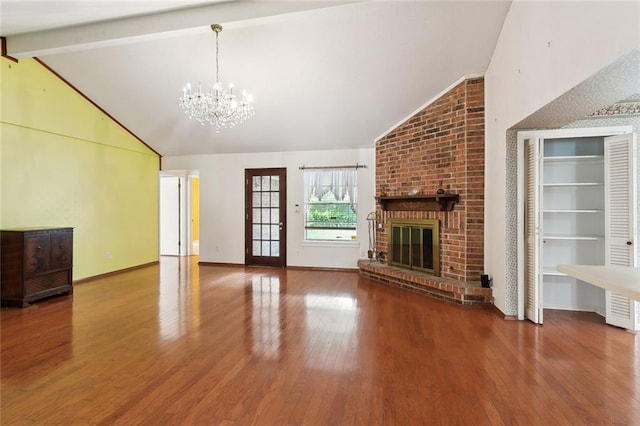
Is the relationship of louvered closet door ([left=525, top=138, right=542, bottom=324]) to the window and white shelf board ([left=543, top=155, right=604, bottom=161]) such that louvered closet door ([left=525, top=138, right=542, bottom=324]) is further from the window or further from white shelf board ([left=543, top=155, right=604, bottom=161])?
the window

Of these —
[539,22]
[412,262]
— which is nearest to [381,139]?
[412,262]

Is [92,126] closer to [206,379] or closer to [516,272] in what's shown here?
[206,379]

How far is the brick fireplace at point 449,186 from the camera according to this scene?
4.45 meters

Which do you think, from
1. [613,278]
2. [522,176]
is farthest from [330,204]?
[613,278]

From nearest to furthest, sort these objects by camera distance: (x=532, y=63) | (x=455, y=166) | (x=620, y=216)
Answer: (x=532, y=63) < (x=620, y=216) < (x=455, y=166)

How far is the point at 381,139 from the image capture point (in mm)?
6332

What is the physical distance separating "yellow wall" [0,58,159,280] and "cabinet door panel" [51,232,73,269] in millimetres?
567

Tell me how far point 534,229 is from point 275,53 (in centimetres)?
373

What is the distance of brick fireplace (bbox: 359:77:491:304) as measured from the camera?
4453mm

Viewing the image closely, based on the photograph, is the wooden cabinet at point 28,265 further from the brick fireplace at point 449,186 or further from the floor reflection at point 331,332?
the brick fireplace at point 449,186

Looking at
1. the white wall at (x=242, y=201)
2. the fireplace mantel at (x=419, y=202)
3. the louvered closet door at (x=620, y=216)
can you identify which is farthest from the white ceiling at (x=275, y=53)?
the louvered closet door at (x=620, y=216)

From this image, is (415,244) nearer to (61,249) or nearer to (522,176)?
(522,176)

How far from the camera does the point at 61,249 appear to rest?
4.75 m

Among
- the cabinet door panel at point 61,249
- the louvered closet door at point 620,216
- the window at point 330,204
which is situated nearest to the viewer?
the louvered closet door at point 620,216
